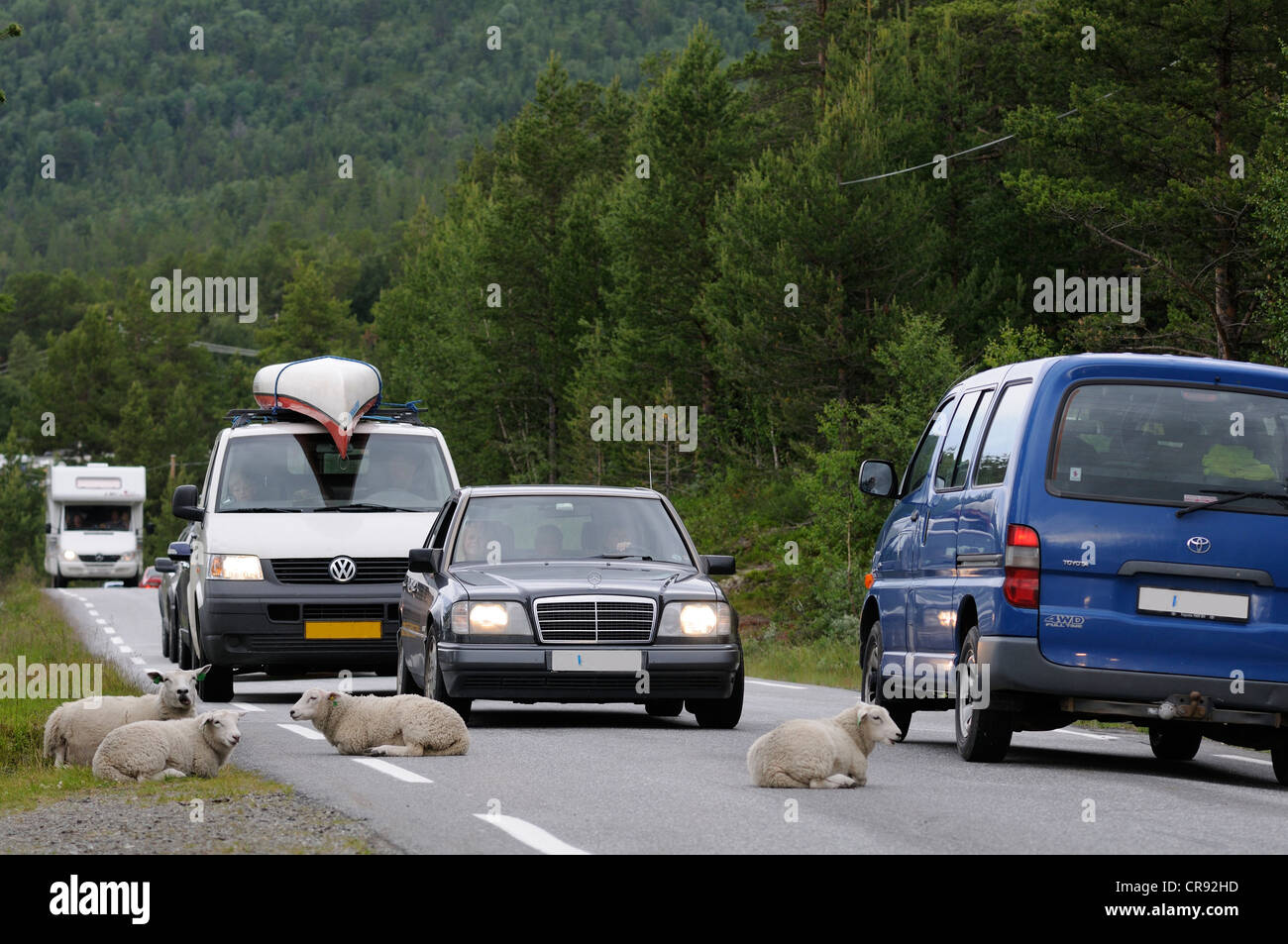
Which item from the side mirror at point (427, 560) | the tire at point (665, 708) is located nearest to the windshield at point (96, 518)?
the tire at point (665, 708)

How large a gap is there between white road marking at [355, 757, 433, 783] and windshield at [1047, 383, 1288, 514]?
3.81m

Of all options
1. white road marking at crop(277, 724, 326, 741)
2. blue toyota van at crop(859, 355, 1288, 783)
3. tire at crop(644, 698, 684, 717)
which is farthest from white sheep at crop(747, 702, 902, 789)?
tire at crop(644, 698, 684, 717)

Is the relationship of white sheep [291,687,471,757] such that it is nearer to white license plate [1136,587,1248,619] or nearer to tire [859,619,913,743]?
tire [859,619,913,743]

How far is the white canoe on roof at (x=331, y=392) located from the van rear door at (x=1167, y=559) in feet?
29.5

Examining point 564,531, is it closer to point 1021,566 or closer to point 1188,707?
point 1021,566

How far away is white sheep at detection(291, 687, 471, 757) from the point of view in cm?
1197

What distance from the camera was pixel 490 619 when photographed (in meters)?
13.3

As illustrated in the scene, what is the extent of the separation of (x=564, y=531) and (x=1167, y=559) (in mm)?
5137

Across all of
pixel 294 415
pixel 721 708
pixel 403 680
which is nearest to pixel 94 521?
pixel 294 415

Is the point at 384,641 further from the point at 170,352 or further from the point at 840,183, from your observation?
the point at 170,352

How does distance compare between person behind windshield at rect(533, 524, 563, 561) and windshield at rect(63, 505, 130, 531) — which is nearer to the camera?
person behind windshield at rect(533, 524, 563, 561)

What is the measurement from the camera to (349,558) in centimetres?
1719
